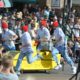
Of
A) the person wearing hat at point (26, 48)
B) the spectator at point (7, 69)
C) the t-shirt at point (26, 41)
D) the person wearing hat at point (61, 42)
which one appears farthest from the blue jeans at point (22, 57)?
the spectator at point (7, 69)

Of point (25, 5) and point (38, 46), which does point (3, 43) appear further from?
point (25, 5)

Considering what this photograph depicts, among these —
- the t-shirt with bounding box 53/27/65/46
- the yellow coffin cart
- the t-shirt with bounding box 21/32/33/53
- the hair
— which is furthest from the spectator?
the yellow coffin cart

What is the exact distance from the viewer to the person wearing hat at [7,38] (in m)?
16.8

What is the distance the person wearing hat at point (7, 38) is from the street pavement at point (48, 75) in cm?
103

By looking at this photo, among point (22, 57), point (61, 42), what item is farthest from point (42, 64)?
point (22, 57)

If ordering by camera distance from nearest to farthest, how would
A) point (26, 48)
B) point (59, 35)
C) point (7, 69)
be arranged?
point (7, 69)
point (26, 48)
point (59, 35)

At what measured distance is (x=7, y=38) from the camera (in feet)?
55.9

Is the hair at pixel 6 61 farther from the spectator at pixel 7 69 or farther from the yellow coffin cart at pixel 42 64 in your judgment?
the yellow coffin cart at pixel 42 64

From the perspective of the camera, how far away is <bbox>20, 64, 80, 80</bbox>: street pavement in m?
16.0

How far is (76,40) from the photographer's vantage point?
20.5m

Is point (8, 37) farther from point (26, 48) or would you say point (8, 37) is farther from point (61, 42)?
point (61, 42)

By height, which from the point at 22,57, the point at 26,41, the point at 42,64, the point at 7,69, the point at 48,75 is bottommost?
the point at 48,75

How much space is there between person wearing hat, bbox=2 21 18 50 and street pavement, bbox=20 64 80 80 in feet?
3.39

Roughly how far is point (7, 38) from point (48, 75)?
71.6 inches
